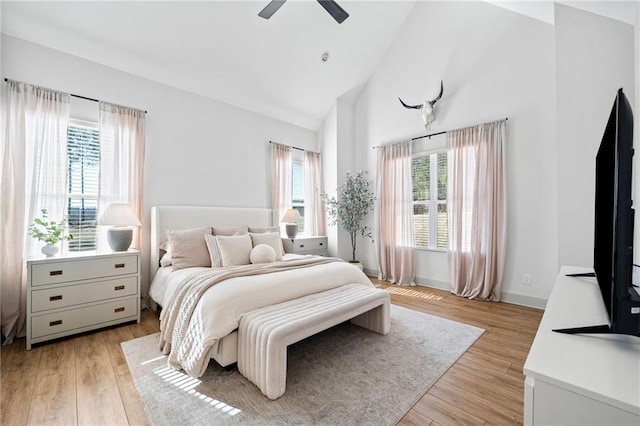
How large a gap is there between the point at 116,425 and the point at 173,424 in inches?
12.7

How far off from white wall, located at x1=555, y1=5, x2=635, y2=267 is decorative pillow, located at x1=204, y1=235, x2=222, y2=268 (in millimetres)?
3822

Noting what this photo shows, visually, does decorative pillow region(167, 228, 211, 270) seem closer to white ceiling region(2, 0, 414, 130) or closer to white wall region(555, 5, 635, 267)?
white ceiling region(2, 0, 414, 130)

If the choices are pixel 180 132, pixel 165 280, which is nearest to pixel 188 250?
pixel 165 280

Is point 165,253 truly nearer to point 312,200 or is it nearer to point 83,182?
point 83,182

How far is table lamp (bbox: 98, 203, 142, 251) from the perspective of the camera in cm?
285

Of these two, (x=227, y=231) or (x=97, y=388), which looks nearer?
(x=97, y=388)

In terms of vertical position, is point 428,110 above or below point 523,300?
above

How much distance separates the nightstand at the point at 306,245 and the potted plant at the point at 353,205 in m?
0.46

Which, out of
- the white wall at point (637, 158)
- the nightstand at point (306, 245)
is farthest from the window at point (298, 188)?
the white wall at point (637, 158)

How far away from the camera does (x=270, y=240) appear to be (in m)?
3.56

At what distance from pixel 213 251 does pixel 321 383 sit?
186 cm

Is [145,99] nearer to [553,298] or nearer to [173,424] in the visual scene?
[173,424]

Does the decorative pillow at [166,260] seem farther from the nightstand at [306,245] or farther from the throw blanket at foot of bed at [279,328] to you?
the nightstand at [306,245]

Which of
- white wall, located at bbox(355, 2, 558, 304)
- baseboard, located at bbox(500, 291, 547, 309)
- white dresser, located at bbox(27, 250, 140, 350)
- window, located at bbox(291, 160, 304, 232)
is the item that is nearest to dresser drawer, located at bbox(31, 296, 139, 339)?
white dresser, located at bbox(27, 250, 140, 350)
